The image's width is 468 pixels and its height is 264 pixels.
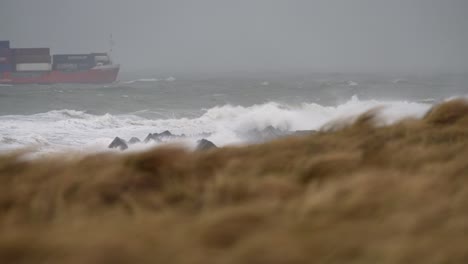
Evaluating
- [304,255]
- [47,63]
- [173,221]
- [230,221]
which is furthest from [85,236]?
[47,63]

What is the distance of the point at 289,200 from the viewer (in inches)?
93.2

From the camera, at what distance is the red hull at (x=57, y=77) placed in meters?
57.1

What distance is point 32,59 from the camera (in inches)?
2298

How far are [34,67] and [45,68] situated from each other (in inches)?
51.8

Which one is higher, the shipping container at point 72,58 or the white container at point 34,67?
the shipping container at point 72,58

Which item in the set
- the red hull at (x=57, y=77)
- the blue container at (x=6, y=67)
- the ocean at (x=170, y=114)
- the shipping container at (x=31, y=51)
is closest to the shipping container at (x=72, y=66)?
the red hull at (x=57, y=77)

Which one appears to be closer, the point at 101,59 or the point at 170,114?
the point at 170,114

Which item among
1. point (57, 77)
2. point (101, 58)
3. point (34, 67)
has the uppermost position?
point (101, 58)

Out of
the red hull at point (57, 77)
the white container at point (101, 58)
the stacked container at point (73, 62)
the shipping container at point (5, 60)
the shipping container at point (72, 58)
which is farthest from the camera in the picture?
the white container at point (101, 58)

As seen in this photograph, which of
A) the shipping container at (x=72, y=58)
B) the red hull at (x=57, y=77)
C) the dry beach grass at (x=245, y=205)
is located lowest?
the red hull at (x=57, y=77)

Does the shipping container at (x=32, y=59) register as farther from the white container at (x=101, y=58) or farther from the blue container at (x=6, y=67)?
the white container at (x=101, y=58)

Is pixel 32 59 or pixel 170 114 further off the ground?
pixel 32 59

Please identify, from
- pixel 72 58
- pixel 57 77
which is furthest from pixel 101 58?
pixel 57 77

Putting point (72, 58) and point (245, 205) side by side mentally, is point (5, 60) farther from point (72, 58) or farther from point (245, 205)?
point (245, 205)
